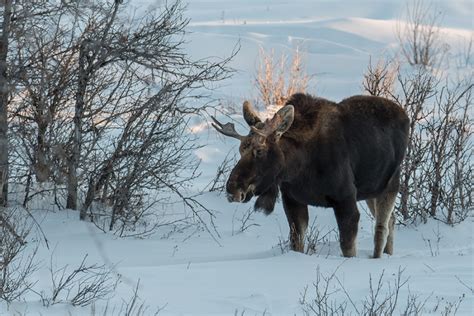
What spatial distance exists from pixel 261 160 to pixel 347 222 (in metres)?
1.28

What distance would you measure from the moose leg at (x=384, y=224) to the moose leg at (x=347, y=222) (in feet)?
2.69

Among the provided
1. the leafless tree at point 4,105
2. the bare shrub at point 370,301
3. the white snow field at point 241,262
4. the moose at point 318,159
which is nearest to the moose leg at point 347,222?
the moose at point 318,159

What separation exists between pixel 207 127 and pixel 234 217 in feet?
24.1

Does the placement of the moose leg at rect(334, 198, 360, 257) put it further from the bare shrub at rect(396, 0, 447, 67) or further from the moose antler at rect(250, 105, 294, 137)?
the bare shrub at rect(396, 0, 447, 67)

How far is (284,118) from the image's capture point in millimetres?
10031

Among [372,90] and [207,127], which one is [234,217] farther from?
[207,127]

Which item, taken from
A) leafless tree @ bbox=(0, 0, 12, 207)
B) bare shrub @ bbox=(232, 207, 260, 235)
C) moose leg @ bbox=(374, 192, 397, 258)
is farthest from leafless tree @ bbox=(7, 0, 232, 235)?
moose leg @ bbox=(374, 192, 397, 258)

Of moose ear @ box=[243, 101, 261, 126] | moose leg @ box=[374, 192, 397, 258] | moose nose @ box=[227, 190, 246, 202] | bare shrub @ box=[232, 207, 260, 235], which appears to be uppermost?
moose ear @ box=[243, 101, 261, 126]

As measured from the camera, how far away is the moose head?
975 centimetres

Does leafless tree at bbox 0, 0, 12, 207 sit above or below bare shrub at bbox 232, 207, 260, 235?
above

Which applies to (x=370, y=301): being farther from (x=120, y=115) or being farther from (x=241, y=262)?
(x=120, y=115)

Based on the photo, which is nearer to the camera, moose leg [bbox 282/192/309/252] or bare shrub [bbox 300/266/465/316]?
bare shrub [bbox 300/266/465/316]

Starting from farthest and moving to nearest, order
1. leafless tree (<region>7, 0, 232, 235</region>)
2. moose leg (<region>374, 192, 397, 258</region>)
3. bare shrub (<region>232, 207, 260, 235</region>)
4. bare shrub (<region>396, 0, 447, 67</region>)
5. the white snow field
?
bare shrub (<region>396, 0, 447, 67</region>) → bare shrub (<region>232, 207, 260, 235</region>) → leafless tree (<region>7, 0, 232, 235</region>) → moose leg (<region>374, 192, 397, 258</region>) → the white snow field

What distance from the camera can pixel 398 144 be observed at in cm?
1151
